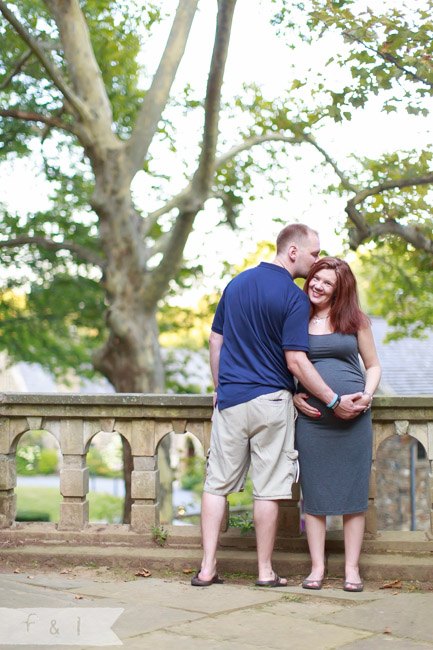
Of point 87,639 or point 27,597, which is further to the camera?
point 27,597

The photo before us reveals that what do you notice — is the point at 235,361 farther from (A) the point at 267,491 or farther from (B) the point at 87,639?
(B) the point at 87,639

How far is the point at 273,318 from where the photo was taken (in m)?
4.28

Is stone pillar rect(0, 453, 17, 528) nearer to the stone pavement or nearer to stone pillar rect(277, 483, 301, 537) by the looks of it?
the stone pavement

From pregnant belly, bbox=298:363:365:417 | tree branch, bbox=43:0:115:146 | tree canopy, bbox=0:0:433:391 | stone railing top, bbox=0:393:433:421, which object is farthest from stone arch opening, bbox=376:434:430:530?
pregnant belly, bbox=298:363:365:417

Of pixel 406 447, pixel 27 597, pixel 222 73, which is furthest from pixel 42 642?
pixel 406 447

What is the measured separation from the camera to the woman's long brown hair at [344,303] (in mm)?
4355

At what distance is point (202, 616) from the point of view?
356 centimetres

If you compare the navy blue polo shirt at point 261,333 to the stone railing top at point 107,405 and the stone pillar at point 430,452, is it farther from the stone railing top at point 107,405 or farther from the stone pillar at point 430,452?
the stone pillar at point 430,452

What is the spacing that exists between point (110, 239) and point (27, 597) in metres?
8.61

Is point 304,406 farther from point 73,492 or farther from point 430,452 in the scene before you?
point 73,492

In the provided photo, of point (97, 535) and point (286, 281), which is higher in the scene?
point (286, 281)

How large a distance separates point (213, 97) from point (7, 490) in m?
6.43

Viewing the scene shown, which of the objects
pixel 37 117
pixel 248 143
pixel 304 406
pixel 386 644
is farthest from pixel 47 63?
pixel 386 644

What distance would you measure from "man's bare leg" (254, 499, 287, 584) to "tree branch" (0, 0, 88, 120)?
7582 mm
